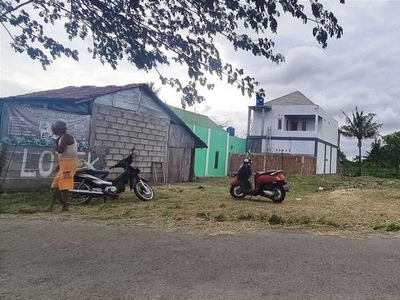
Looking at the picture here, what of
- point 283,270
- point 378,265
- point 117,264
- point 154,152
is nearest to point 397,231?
point 378,265

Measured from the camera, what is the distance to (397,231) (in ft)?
20.7

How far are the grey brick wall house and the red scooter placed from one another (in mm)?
4943

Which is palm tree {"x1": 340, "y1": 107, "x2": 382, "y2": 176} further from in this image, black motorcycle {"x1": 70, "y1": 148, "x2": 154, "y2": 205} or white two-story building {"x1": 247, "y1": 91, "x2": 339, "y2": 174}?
black motorcycle {"x1": 70, "y1": 148, "x2": 154, "y2": 205}

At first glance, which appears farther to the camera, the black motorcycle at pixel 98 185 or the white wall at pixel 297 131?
the white wall at pixel 297 131

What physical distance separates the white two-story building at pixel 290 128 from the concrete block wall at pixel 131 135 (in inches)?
Result: 810

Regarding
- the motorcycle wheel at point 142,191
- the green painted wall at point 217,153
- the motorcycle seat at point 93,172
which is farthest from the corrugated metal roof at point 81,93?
the green painted wall at point 217,153

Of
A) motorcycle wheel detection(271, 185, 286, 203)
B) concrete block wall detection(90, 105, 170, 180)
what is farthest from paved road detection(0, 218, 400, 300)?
concrete block wall detection(90, 105, 170, 180)

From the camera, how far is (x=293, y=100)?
3769 centimetres

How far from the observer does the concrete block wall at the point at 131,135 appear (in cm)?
1322

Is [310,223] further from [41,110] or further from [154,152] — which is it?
[154,152]

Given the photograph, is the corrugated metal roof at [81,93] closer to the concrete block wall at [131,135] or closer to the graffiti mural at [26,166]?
the concrete block wall at [131,135]

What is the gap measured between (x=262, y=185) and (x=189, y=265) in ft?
22.7

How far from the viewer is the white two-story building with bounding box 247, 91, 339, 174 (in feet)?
117

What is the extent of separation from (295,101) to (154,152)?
25021 mm
